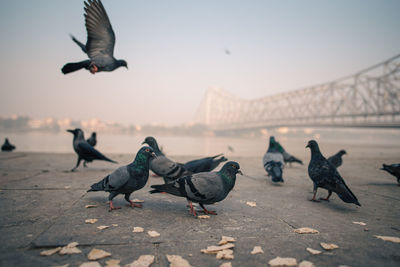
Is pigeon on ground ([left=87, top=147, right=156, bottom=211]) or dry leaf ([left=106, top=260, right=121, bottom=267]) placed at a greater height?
pigeon on ground ([left=87, top=147, right=156, bottom=211])

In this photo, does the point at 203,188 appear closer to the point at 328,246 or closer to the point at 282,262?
the point at 282,262

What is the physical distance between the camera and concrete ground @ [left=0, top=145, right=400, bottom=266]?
6.50 ft

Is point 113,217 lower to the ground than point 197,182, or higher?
lower

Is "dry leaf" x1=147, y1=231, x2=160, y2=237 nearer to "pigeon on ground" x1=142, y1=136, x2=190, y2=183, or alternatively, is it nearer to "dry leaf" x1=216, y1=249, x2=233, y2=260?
"dry leaf" x1=216, y1=249, x2=233, y2=260

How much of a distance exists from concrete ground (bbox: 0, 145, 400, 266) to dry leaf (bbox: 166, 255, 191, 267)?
0.18 ft

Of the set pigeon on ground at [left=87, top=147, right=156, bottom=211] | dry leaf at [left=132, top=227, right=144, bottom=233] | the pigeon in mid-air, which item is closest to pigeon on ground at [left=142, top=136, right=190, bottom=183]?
pigeon on ground at [left=87, top=147, right=156, bottom=211]

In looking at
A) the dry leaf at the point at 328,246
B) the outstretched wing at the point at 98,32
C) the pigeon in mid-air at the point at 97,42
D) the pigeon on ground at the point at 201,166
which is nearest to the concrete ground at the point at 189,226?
the dry leaf at the point at 328,246

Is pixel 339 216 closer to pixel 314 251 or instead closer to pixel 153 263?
pixel 314 251

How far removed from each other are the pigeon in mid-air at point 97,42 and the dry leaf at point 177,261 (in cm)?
315

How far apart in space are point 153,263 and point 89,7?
388 cm

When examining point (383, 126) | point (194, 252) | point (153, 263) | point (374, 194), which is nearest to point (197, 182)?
point (194, 252)

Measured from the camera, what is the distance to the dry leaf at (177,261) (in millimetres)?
1824

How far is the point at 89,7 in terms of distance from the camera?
3.89 meters

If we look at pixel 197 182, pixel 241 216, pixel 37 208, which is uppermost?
pixel 197 182
